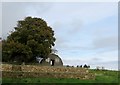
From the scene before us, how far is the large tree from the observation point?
35.7 metres

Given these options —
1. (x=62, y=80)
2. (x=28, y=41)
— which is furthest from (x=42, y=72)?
(x=28, y=41)

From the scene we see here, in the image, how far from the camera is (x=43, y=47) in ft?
120

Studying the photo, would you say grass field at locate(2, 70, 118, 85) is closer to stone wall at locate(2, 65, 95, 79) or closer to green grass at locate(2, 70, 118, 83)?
green grass at locate(2, 70, 118, 83)

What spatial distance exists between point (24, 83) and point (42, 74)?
196 inches

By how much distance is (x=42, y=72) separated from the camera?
108ft

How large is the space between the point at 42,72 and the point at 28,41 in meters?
4.74

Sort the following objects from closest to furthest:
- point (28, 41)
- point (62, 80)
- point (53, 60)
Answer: point (62, 80) < point (28, 41) < point (53, 60)

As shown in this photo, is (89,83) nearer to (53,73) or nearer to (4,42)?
(53,73)

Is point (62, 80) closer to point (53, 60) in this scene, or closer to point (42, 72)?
point (42, 72)

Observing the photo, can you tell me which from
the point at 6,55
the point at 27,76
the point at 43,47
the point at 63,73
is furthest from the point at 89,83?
the point at 6,55

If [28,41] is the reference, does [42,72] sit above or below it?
below

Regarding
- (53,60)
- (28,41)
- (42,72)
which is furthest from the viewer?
(53,60)

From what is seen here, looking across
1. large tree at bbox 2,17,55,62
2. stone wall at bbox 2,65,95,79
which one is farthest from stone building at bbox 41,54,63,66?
stone wall at bbox 2,65,95,79

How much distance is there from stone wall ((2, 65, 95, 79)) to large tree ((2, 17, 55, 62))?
2930mm
